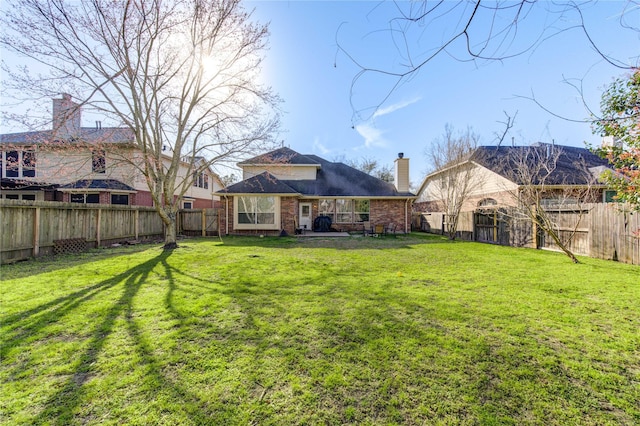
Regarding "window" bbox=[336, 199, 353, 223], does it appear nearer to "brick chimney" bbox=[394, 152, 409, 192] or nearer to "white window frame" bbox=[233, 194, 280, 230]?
"brick chimney" bbox=[394, 152, 409, 192]

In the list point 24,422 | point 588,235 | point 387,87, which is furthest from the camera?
point 588,235

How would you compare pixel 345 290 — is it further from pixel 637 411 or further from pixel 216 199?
pixel 216 199

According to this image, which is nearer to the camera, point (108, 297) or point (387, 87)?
point (387, 87)

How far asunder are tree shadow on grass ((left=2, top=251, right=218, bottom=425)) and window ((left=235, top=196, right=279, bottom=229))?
10274 millimetres

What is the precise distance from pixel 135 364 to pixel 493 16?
434cm

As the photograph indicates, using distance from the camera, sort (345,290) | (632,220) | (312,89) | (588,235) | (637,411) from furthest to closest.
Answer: (588,235) → (632,220) → (345,290) → (312,89) → (637,411)

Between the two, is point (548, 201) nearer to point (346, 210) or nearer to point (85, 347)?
point (346, 210)

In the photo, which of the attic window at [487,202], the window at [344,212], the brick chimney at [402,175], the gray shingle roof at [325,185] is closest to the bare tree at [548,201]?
the attic window at [487,202]

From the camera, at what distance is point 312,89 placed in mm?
4340

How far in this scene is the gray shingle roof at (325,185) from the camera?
50.0 feet

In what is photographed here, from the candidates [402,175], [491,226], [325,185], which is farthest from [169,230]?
[491,226]

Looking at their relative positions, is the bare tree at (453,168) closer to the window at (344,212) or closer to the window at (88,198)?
the window at (344,212)

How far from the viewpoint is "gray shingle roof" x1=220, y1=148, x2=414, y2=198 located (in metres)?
15.2

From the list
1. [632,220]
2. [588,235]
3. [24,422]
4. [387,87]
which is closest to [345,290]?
[387,87]
